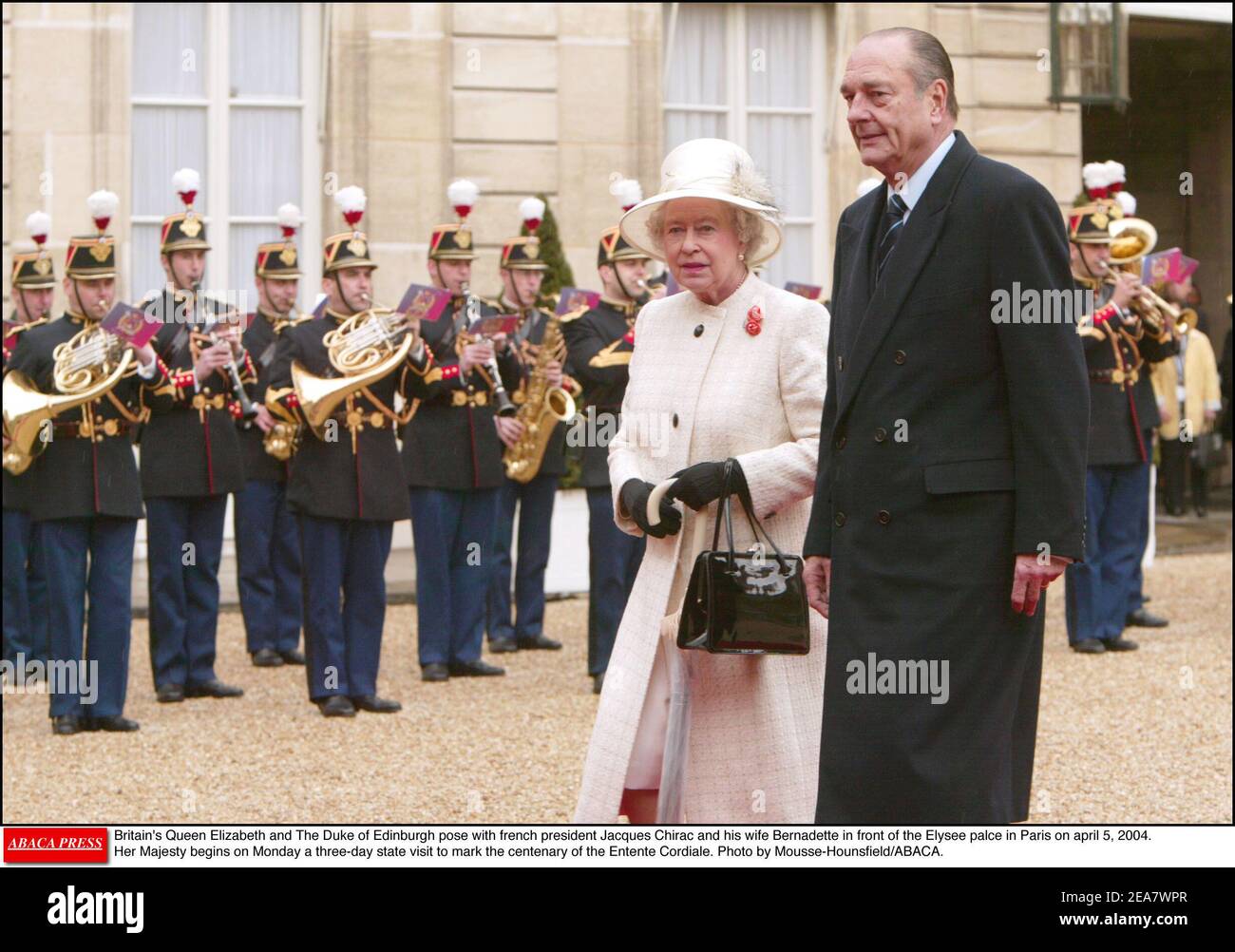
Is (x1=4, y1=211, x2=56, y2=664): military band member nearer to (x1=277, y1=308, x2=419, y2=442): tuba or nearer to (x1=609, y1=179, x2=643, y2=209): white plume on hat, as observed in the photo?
(x1=277, y1=308, x2=419, y2=442): tuba

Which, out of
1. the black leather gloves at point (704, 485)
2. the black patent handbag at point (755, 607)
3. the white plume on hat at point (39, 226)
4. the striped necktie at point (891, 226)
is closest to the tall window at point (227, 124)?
the white plume on hat at point (39, 226)

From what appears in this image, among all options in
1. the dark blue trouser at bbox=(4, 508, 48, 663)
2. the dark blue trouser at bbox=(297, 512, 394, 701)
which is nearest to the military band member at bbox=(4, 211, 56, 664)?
the dark blue trouser at bbox=(4, 508, 48, 663)

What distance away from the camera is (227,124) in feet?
49.6

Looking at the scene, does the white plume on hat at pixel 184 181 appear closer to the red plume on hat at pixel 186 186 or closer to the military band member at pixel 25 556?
the red plume on hat at pixel 186 186

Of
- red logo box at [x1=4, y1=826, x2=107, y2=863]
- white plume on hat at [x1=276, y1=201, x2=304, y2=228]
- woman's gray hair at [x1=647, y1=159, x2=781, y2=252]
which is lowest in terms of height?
red logo box at [x1=4, y1=826, x2=107, y2=863]

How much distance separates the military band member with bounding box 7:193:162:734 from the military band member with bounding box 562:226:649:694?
6.97 feet

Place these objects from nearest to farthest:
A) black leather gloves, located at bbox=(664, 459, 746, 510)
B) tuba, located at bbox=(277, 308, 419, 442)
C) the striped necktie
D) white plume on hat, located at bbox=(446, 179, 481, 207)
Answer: the striped necktie
black leather gloves, located at bbox=(664, 459, 746, 510)
tuba, located at bbox=(277, 308, 419, 442)
white plume on hat, located at bbox=(446, 179, 481, 207)

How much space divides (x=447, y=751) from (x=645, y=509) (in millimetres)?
3481

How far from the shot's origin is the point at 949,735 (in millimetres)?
4082

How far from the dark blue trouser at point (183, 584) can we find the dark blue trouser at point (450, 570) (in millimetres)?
980

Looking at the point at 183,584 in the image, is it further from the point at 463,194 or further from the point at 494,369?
the point at 463,194

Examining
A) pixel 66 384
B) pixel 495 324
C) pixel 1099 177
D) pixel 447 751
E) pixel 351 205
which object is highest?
pixel 1099 177

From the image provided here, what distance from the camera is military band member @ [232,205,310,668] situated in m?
10.8

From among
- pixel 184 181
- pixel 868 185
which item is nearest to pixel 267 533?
pixel 184 181
